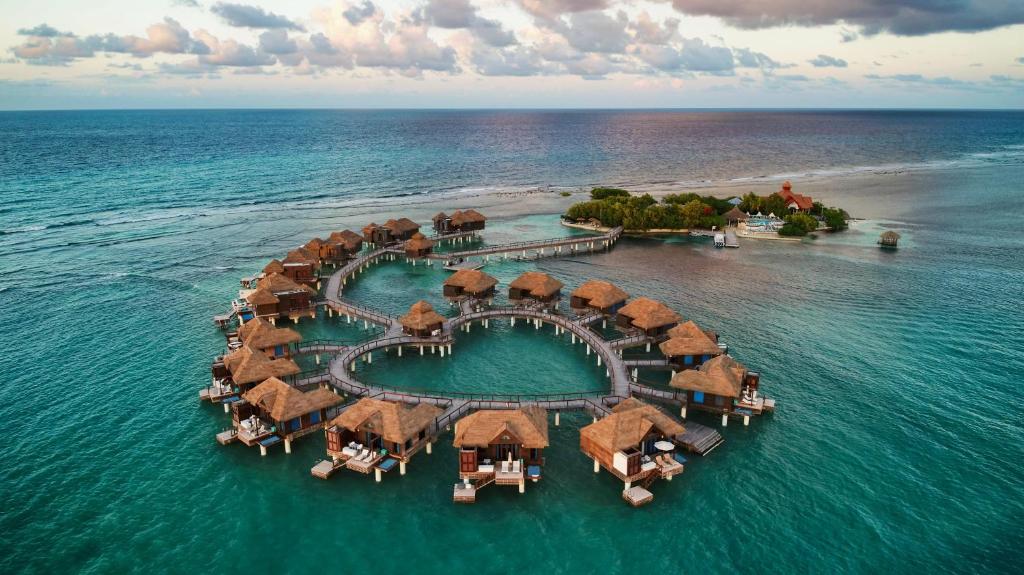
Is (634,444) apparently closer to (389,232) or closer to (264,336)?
(264,336)

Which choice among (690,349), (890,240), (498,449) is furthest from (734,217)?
(498,449)

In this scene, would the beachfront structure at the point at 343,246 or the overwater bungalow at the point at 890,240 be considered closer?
the beachfront structure at the point at 343,246

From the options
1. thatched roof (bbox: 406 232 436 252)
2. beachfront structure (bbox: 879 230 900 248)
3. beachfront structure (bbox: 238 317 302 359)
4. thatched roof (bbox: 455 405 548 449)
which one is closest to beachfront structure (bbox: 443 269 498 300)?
beachfront structure (bbox: 238 317 302 359)

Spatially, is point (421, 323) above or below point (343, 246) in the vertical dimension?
below

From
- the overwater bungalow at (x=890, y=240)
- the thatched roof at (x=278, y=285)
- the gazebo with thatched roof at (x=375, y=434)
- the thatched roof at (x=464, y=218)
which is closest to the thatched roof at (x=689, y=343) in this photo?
the gazebo with thatched roof at (x=375, y=434)

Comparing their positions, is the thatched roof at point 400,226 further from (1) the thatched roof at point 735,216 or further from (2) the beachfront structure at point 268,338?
(1) the thatched roof at point 735,216

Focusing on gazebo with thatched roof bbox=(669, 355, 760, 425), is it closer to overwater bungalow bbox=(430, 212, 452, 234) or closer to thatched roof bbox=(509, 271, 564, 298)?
thatched roof bbox=(509, 271, 564, 298)
